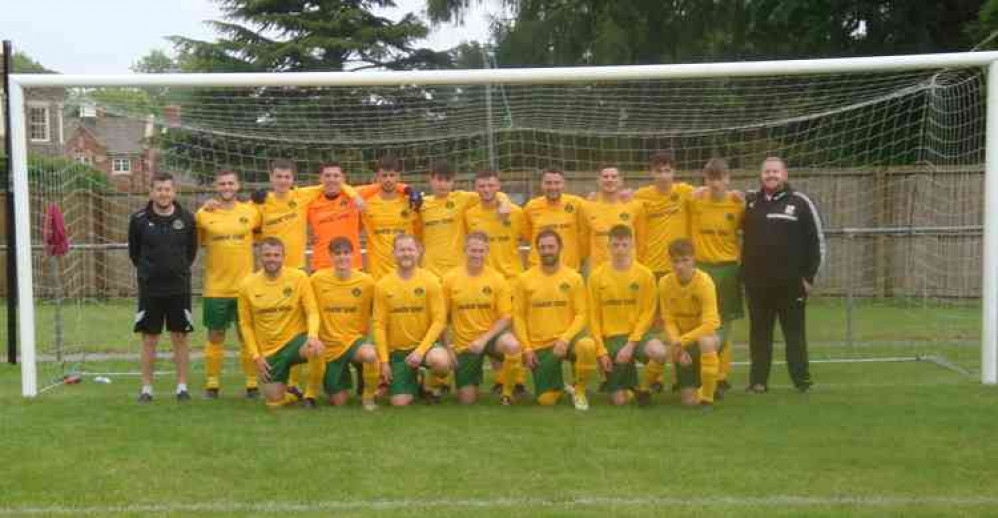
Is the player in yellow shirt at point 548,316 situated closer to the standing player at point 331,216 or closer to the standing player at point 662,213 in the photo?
the standing player at point 662,213

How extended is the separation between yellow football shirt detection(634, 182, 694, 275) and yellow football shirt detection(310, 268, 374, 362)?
230cm

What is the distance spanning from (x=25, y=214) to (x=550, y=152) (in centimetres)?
579

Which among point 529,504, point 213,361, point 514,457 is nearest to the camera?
point 529,504

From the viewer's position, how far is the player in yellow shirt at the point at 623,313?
286 inches

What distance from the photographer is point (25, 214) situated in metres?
7.66

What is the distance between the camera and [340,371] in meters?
7.40

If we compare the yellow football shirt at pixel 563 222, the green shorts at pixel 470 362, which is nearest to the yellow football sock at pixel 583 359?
the green shorts at pixel 470 362

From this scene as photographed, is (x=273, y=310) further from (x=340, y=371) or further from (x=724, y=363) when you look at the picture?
(x=724, y=363)

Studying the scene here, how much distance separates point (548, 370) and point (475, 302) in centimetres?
72

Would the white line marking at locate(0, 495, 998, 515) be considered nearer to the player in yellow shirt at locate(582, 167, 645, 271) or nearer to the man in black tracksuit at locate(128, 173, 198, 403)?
the man in black tracksuit at locate(128, 173, 198, 403)

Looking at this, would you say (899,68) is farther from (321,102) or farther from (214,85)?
(321,102)

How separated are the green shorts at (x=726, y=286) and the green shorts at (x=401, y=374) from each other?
2297 mm

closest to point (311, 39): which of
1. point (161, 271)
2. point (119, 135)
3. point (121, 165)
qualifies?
point (119, 135)

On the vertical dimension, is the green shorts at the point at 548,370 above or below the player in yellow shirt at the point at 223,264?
below
